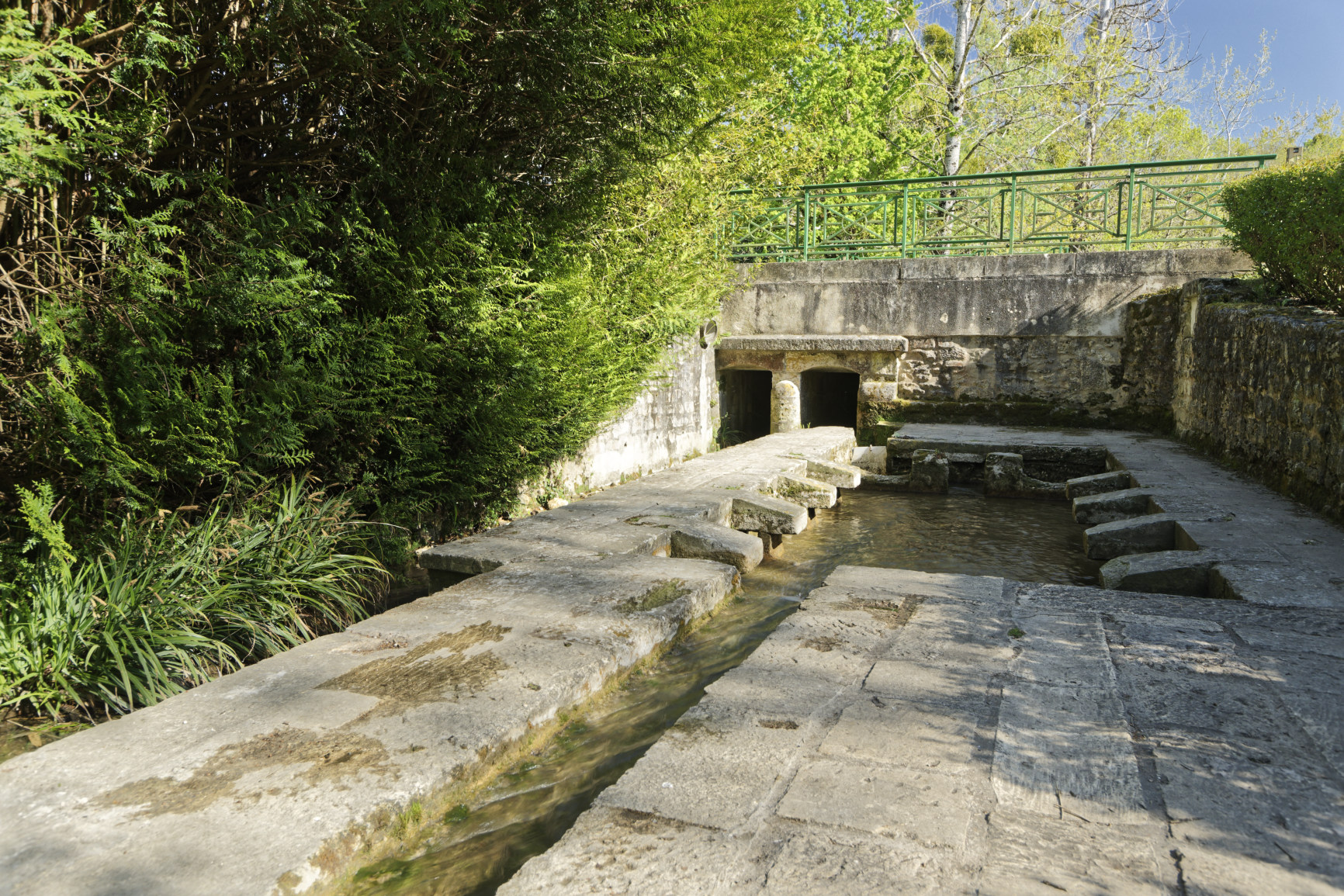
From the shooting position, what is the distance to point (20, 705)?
2.75 meters

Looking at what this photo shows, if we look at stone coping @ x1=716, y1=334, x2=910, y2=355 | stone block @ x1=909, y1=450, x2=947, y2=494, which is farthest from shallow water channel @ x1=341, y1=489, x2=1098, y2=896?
stone coping @ x1=716, y1=334, x2=910, y2=355

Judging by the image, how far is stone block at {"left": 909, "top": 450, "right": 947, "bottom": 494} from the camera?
842 cm

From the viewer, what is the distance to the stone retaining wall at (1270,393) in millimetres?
5031

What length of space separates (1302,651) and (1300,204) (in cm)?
477

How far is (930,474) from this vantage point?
8461mm

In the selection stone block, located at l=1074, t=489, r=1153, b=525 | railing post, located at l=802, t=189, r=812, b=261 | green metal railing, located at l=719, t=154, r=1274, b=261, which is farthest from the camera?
railing post, located at l=802, t=189, r=812, b=261

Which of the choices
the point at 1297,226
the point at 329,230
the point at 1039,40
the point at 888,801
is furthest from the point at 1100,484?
the point at 1039,40

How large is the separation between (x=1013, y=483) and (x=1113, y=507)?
191cm

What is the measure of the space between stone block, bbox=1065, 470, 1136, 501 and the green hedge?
1.93m

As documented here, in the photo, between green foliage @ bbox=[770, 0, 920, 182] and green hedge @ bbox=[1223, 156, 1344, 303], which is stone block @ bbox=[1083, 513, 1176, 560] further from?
green foliage @ bbox=[770, 0, 920, 182]

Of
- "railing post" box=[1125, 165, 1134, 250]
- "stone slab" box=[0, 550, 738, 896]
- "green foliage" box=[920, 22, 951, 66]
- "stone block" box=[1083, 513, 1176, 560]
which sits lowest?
"stone block" box=[1083, 513, 1176, 560]

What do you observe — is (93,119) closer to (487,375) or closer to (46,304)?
(46,304)

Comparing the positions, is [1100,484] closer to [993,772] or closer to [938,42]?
[993,772]

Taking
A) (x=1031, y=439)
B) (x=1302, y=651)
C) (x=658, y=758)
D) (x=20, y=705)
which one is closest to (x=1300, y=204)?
(x=1031, y=439)
